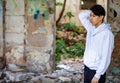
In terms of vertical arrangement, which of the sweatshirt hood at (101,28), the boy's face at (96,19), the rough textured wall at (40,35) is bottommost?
the rough textured wall at (40,35)

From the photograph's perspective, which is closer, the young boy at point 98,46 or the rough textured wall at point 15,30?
the young boy at point 98,46

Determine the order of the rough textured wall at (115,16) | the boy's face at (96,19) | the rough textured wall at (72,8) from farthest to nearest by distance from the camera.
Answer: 1. the rough textured wall at (72,8)
2. the rough textured wall at (115,16)
3. the boy's face at (96,19)

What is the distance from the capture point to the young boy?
361cm

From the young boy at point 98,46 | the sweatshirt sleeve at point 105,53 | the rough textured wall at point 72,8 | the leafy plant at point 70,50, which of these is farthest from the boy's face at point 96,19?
the rough textured wall at point 72,8

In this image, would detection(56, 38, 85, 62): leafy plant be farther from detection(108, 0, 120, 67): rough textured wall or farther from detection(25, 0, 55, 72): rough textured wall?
detection(108, 0, 120, 67): rough textured wall

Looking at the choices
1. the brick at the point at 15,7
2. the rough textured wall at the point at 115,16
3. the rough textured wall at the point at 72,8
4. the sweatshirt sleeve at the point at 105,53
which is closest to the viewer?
the sweatshirt sleeve at the point at 105,53

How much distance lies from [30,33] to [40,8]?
591 mm

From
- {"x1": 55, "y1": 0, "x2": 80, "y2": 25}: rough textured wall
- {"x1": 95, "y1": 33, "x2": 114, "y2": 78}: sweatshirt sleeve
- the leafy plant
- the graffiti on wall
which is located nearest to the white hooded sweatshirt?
{"x1": 95, "y1": 33, "x2": 114, "y2": 78}: sweatshirt sleeve

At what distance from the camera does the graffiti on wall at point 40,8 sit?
7.21 metres

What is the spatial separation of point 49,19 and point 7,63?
54.6 inches

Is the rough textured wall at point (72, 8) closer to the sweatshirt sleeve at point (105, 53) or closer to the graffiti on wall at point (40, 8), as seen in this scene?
the graffiti on wall at point (40, 8)

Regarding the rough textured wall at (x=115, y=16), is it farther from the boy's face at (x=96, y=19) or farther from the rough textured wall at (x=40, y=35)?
the boy's face at (x=96, y=19)

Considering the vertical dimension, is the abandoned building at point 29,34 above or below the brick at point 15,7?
below

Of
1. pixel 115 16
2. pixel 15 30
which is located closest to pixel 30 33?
pixel 15 30
